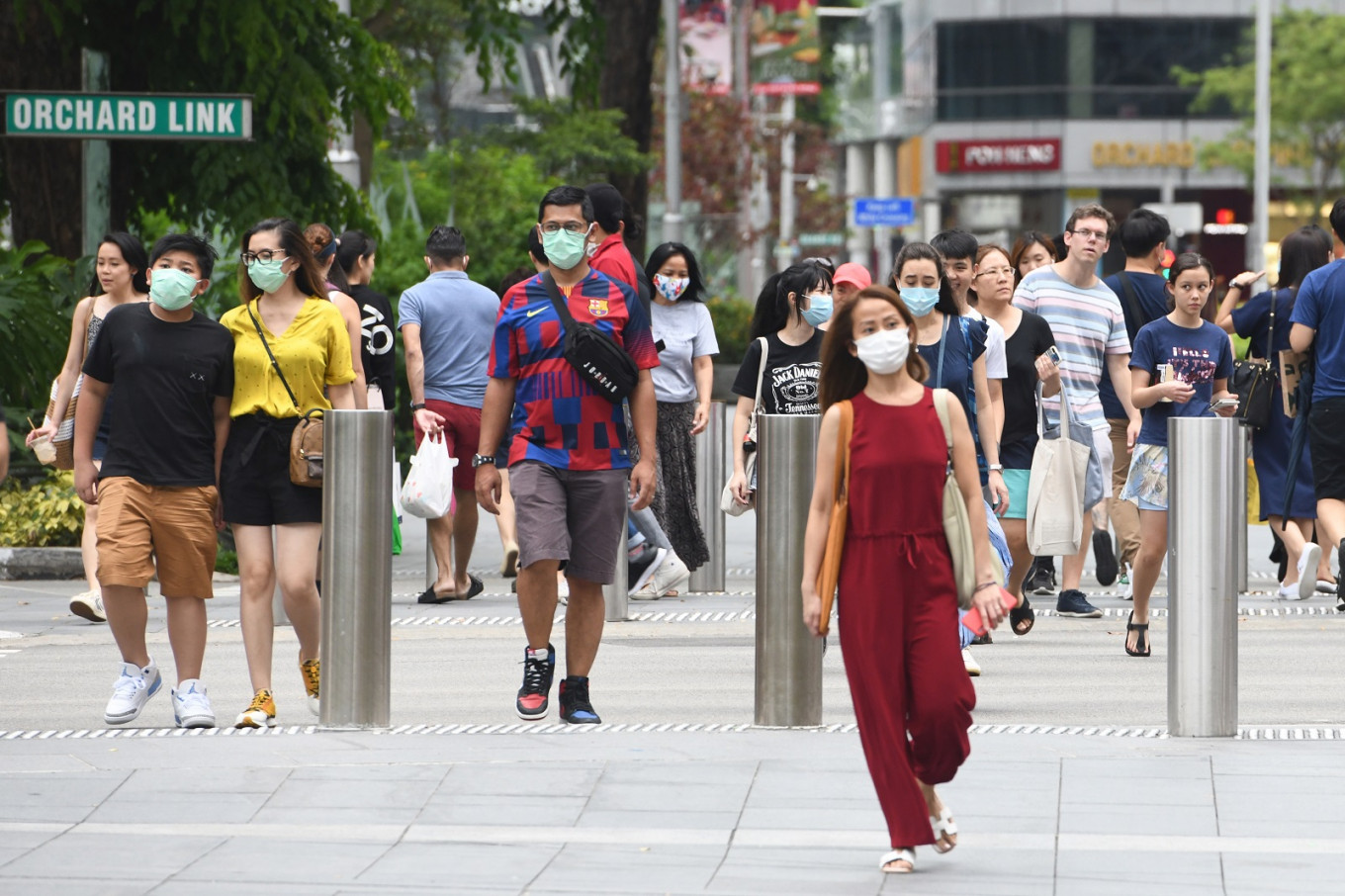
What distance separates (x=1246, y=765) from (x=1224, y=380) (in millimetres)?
4032

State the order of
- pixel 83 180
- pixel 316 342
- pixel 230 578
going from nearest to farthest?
pixel 316 342 → pixel 230 578 → pixel 83 180

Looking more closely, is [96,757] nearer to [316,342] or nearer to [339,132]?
[316,342]

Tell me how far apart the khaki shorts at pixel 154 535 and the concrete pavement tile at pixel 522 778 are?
143cm

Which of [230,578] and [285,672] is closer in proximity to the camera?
[285,672]

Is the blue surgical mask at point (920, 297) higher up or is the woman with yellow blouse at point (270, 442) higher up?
the blue surgical mask at point (920, 297)

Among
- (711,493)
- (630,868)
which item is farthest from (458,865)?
(711,493)

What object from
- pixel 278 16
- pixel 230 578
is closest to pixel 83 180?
pixel 278 16

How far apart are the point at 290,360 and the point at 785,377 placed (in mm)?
2468

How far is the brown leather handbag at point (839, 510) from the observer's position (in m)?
5.68

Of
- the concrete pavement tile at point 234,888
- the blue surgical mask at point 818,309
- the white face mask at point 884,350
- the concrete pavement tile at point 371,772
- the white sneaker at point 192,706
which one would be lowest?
the concrete pavement tile at point 234,888

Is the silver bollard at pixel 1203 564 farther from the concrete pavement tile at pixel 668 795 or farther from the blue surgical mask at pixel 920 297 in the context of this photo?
the concrete pavement tile at pixel 668 795

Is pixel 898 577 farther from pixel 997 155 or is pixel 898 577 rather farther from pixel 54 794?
pixel 997 155

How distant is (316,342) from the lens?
766 cm

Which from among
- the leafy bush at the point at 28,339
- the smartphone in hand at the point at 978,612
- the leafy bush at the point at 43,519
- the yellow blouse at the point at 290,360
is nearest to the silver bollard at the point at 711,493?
the leafy bush at the point at 43,519
